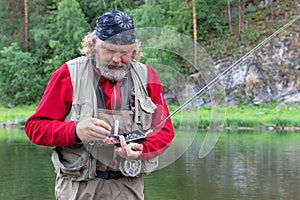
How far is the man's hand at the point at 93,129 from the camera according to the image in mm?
2707

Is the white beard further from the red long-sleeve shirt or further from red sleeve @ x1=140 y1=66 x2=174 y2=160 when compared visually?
red sleeve @ x1=140 y1=66 x2=174 y2=160

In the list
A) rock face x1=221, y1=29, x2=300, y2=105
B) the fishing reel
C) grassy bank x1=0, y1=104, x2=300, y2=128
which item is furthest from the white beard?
rock face x1=221, y1=29, x2=300, y2=105

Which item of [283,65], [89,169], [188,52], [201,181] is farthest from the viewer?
[283,65]

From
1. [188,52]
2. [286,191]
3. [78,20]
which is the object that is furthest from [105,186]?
[78,20]

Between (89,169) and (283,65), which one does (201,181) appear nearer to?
(89,169)

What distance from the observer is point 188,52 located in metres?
3.29

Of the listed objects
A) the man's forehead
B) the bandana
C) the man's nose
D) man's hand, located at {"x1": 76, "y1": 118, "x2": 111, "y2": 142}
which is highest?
the bandana

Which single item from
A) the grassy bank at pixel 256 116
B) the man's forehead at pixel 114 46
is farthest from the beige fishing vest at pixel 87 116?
the grassy bank at pixel 256 116

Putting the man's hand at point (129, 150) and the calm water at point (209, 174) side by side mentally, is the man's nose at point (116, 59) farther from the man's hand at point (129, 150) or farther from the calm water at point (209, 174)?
the calm water at point (209, 174)

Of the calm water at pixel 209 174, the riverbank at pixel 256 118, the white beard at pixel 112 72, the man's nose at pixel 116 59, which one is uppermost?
the man's nose at pixel 116 59

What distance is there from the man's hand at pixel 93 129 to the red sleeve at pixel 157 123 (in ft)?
0.97

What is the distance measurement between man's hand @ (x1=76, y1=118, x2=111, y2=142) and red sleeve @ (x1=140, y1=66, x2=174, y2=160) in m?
0.29

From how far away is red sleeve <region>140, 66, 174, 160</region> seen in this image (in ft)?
9.73

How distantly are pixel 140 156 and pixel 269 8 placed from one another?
32.5 m
